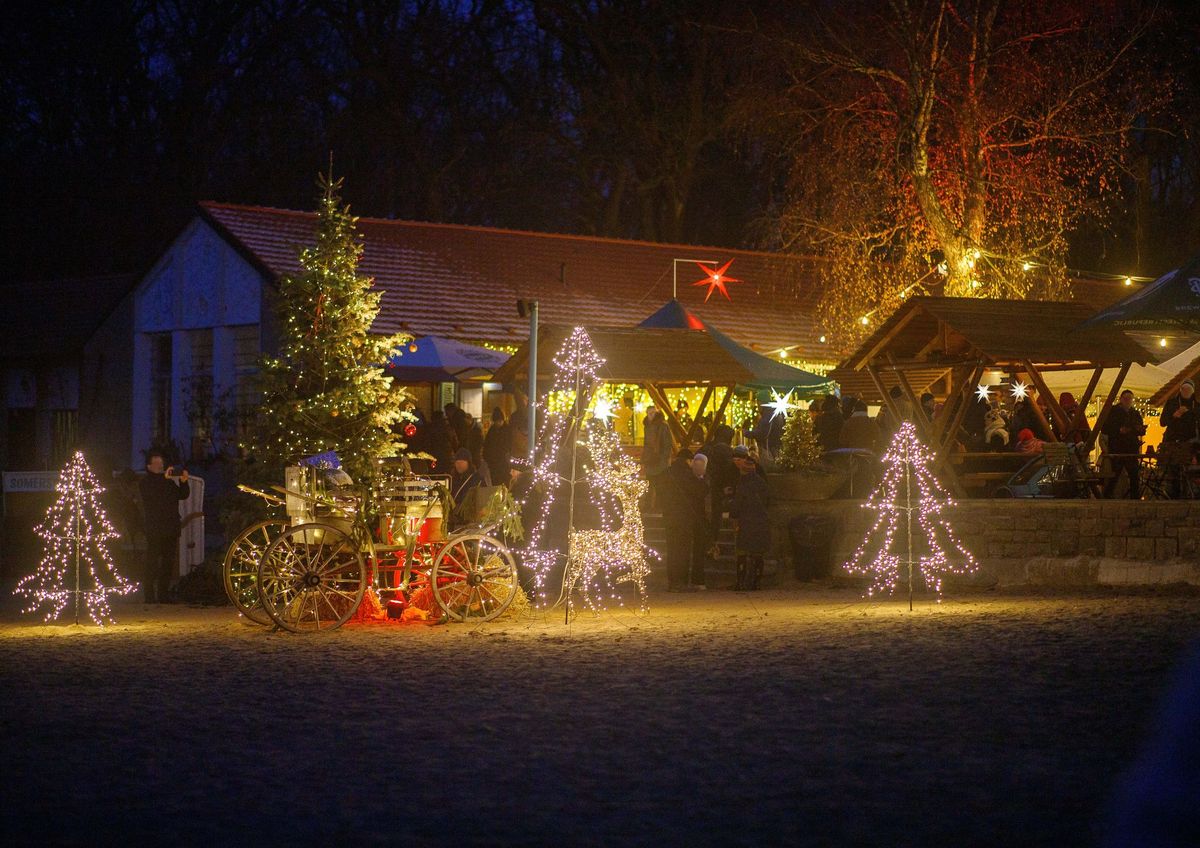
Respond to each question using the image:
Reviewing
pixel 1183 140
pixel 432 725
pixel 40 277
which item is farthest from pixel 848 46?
pixel 40 277

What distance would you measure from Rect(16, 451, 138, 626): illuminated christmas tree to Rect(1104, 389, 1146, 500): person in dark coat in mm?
11400

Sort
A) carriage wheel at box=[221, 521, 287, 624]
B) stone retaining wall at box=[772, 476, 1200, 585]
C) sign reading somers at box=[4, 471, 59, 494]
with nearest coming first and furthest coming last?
carriage wheel at box=[221, 521, 287, 624], stone retaining wall at box=[772, 476, 1200, 585], sign reading somers at box=[4, 471, 59, 494]

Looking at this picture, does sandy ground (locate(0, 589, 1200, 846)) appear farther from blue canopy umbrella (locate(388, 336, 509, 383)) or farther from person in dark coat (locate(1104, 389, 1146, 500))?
blue canopy umbrella (locate(388, 336, 509, 383))

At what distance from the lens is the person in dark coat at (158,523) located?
1789 centimetres

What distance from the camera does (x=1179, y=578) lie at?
56.6ft

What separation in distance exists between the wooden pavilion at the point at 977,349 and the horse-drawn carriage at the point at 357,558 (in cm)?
659

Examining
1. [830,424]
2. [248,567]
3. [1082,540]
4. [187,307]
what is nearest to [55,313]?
[187,307]

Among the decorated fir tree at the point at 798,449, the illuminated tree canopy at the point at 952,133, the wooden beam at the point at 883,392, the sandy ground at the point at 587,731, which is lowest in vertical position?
the sandy ground at the point at 587,731

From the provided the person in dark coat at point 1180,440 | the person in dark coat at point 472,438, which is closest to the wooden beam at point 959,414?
the person in dark coat at point 1180,440

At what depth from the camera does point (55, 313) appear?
35.4 m

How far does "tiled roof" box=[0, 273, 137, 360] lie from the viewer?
109 ft

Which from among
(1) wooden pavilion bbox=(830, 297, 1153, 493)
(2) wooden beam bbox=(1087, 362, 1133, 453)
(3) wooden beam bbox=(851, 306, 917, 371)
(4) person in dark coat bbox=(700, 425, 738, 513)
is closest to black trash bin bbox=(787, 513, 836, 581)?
(4) person in dark coat bbox=(700, 425, 738, 513)

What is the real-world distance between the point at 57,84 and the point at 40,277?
6069 millimetres

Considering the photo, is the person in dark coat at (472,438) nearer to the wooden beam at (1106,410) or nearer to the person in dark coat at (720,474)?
the person in dark coat at (720,474)
